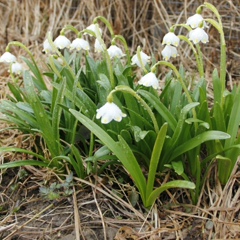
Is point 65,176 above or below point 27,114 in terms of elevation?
below

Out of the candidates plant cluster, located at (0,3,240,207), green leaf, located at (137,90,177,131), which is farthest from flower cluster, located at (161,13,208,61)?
green leaf, located at (137,90,177,131)

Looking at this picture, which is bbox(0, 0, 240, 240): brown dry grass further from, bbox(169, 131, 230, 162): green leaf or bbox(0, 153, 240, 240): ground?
bbox(169, 131, 230, 162): green leaf

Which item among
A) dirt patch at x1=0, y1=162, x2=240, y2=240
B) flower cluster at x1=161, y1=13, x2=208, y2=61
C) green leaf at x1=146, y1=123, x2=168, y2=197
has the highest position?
flower cluster at x1=161, y1=13, x2=208, y2=61

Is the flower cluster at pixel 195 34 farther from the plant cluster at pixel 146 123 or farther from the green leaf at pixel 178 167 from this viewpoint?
the green leaf at pixel 178 167

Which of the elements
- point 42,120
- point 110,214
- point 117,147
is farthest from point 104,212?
point 42,120

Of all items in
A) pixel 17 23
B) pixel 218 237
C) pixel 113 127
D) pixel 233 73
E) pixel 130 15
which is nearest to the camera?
pixel 218 237

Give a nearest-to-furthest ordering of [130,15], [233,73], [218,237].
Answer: [218,237]
[233,73]
[130,15]

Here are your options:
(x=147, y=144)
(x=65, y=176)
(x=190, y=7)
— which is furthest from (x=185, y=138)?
(x=190, y=7)

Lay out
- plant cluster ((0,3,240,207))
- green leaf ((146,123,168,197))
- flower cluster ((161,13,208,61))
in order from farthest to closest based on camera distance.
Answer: flower cluster ((161,13,208,61))
plant cluster ((0,3,240,207))
green leaf ((146,123,168,197))

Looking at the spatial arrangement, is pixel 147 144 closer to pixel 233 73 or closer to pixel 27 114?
pixel 27 114

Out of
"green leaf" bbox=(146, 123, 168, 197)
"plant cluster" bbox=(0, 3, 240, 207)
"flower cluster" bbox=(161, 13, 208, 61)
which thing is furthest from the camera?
"flower cluster" bbox=(161, 13, 208, 61)

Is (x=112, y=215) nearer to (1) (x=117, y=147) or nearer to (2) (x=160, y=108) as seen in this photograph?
(1) (x=117, y=147)
